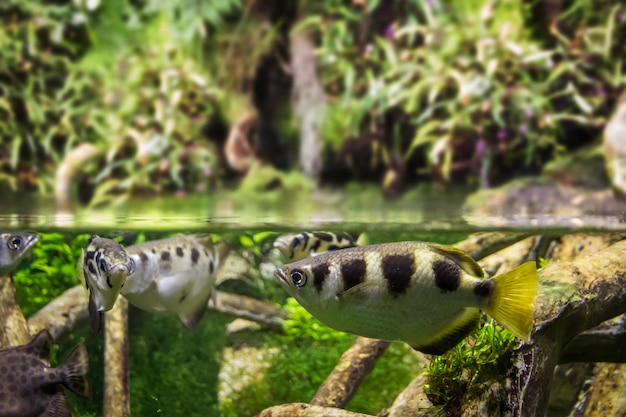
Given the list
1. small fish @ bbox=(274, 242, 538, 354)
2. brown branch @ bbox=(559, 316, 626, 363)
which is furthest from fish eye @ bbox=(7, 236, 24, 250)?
brown branch @ bbox=(559, 316, 626, 363)

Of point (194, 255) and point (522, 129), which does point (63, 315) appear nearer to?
point (194, 255)

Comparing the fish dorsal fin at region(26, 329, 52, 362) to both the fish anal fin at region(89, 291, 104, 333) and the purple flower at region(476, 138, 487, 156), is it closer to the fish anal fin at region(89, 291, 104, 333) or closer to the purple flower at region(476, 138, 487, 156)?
the fish anal fin at region(89, 291, 104, 333)

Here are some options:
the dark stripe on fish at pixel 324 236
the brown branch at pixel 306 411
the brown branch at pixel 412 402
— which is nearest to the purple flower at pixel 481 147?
the dark stripe on fish at pixel 324 236

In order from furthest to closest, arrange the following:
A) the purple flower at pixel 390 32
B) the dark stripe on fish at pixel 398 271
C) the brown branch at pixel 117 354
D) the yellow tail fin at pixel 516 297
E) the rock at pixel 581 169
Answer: the purple flower at pixel 390 32
the rock at pixel 581 169
the brown branch at pixel 117 354
the dark stripe on fish at pixel 398 271
the yellow tail fin at pixel 516 297

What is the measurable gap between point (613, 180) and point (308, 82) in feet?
10.7

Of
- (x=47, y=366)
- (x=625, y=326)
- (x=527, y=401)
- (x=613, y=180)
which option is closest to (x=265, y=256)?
(x=47, y=366)

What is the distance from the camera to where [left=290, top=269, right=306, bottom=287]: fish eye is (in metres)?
2.19

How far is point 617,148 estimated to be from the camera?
6367mm

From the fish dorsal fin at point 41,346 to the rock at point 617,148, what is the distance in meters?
5.31

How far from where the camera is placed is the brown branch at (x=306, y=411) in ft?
8.74

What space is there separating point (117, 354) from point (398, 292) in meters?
1.67

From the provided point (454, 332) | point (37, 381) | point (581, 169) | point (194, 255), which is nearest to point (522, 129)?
point (581, 169)

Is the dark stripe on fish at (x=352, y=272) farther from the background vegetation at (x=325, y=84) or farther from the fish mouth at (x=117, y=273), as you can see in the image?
the background vegetation at (x=325, y=84)

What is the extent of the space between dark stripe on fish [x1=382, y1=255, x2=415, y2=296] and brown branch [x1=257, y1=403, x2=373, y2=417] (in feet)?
2.43
